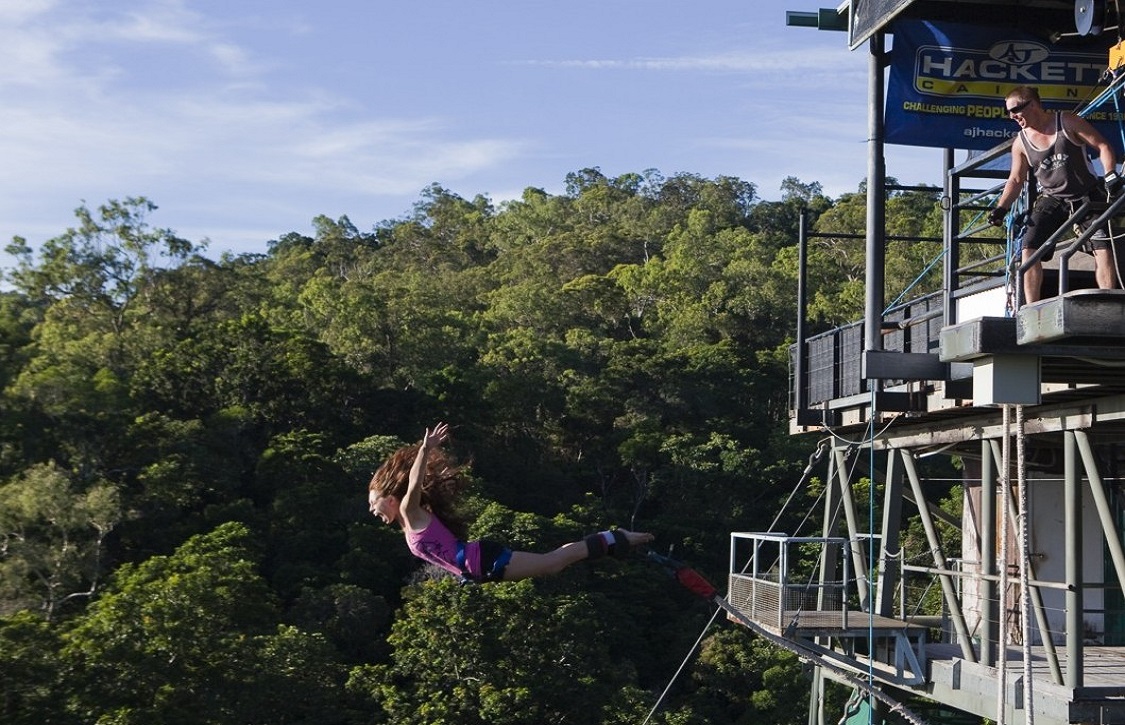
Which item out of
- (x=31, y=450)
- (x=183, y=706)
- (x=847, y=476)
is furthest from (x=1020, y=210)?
(x=31, y=450)

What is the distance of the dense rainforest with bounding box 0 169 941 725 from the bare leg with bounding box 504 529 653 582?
14.1 m

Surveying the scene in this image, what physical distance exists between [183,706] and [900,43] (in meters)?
17.2

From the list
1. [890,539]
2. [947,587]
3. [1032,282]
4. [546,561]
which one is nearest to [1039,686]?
[947,587]

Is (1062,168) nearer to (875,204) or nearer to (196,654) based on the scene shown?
(875,204)

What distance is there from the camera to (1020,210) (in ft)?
25.8

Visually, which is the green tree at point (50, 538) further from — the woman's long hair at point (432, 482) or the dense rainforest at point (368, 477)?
the woman's long hair at point (432, 482)

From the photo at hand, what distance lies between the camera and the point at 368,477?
36.3 meters

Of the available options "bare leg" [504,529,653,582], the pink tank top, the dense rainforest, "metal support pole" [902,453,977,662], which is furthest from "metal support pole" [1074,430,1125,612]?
the dense rainforest

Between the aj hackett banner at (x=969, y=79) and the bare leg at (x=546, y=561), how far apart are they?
5.46m

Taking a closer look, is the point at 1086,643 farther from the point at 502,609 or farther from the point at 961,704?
the point at 502,609

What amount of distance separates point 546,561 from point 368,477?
30.2 metres

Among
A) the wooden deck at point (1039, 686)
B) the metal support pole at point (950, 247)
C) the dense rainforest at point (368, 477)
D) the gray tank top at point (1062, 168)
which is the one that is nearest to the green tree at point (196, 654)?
the dense rainforest at point (368, 477)

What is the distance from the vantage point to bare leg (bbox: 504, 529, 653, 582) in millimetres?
6453

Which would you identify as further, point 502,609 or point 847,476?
point 502,609
